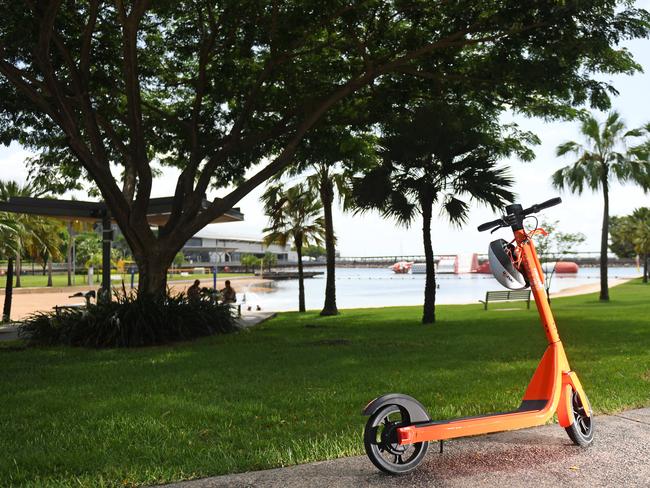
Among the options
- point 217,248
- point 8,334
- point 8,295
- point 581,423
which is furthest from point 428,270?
point 217,248

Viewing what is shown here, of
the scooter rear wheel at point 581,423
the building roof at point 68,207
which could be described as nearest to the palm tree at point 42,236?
the building roof at point 68,207

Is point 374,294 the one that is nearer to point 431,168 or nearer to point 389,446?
point 431,168

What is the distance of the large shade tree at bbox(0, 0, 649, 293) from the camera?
12.0 m

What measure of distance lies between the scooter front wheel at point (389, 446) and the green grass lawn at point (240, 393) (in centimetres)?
61

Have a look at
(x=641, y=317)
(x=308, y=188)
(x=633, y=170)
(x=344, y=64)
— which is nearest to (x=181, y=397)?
(x=344, y=64)

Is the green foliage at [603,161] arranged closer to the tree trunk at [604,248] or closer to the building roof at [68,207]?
the tree trunk at [604,248]

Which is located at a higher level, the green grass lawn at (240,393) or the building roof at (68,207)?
the building roof at (68,207)

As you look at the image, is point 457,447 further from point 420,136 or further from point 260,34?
point 420,136

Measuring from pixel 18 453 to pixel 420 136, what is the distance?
565 inches

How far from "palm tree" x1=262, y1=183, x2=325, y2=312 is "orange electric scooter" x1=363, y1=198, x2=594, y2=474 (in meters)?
21.8

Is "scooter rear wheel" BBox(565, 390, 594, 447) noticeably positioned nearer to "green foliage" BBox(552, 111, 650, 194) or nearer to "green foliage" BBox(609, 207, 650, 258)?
"green foliage" BBox(552, 111, 650, 194)

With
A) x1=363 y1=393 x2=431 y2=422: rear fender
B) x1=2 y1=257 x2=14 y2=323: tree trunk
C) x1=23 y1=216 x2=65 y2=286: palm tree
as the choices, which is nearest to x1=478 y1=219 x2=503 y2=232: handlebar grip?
x1=363 y1=393 x2=431 y2=422: rear fender

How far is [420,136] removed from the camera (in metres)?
17.3

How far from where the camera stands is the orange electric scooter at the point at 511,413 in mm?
3725
